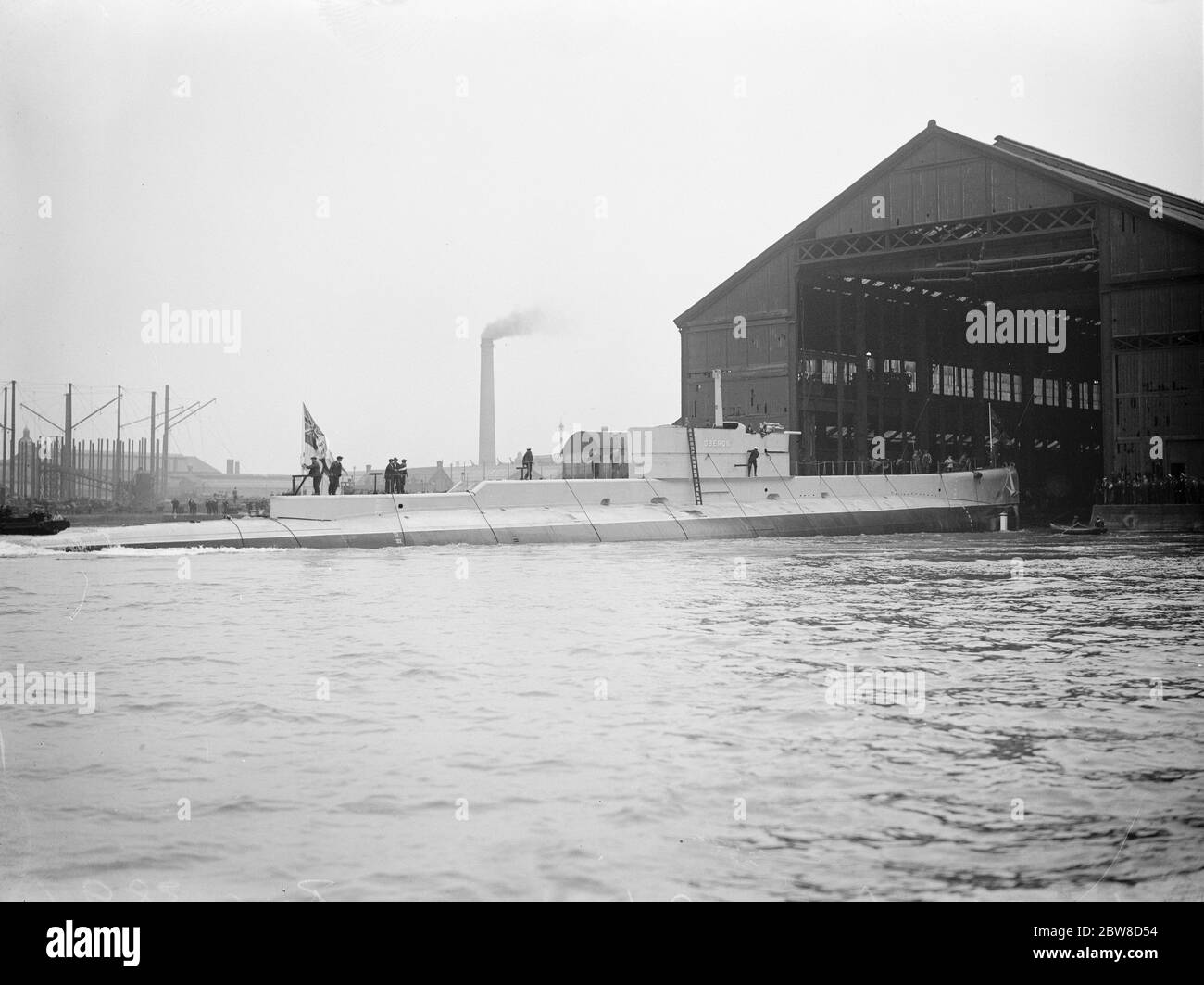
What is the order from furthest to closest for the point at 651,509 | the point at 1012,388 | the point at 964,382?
the point at 1012,388 → the point at 964,382 → the point at 651,509

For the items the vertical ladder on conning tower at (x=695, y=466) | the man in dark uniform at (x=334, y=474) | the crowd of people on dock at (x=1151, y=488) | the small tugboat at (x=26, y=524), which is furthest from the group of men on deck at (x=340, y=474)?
the crowd of people on dock at (x=1151, y=488)

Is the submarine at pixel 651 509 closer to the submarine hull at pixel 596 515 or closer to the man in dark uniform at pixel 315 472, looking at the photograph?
the submarine hull at pixel 596 515

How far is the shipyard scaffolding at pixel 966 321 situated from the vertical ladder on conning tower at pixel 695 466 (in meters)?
7.75

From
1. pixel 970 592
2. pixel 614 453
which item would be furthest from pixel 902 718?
pixel 614 453

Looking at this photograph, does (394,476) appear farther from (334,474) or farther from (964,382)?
(964,382)

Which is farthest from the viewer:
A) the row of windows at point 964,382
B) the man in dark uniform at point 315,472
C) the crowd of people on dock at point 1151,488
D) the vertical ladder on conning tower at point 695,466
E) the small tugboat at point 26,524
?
the row of windows at point 964,382

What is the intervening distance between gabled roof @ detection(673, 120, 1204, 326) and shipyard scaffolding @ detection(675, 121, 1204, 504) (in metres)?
0.11

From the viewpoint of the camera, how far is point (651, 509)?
43875mm

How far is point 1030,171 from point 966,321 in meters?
22.3

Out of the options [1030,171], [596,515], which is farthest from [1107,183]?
[596,515]

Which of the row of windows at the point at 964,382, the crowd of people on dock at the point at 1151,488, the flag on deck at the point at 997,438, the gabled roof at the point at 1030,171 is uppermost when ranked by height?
the gabled roof at the point at 1030,171

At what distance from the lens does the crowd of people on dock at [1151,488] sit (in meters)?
46.3
